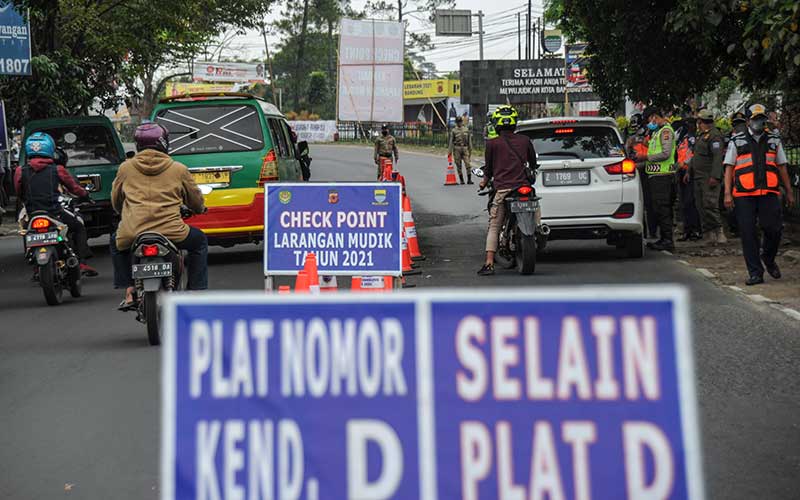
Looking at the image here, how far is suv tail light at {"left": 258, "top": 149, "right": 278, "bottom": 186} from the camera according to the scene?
15.3m

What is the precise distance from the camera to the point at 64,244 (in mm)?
12680

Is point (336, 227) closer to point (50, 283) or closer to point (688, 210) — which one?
point (50, 283)

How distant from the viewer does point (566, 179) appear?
48.7 feet

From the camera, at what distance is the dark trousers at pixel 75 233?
13.4 metres

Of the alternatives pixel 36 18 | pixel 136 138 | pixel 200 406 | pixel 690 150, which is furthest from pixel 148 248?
pixel 36 18

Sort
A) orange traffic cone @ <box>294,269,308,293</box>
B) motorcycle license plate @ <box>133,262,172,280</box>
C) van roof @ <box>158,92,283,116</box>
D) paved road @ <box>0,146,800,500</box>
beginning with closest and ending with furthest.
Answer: paved road @ <box>0,146,800,500</box> < orange traffic cone @ <box>294,269,308,293</box> < motorcycle license plate @ <box>133,262,172,280</box> < van roof @ <box>158,92,283,116</box>

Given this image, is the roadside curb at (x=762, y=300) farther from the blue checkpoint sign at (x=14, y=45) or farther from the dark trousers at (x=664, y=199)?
the blue checkpoint sign at (x=14, y=45)

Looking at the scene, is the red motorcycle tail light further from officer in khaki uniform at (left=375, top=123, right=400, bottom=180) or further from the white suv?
officer in khaki uniform at (left=375, top=123, right=400, bottom=180)

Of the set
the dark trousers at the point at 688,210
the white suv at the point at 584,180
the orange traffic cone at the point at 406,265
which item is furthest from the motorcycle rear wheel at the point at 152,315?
the dark trousers at the point at 688,210

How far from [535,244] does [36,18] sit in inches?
476

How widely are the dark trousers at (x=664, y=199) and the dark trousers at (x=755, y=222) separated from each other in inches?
120

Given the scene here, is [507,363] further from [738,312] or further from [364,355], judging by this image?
[738,312]

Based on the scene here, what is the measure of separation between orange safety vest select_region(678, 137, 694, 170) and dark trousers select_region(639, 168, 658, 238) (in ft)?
2.28

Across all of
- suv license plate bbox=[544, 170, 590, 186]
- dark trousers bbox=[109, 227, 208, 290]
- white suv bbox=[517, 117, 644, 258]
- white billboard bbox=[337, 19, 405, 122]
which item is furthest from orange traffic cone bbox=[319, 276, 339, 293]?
white billboard bbox=[337, 19, 405, 122]
